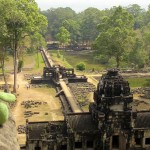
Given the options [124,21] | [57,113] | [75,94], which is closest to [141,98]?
[75,94]

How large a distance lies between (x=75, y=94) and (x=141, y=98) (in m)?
9.45

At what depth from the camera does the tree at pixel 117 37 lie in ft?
195

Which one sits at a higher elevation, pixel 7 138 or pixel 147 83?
pixel 7 138

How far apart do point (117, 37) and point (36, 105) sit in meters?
22.9

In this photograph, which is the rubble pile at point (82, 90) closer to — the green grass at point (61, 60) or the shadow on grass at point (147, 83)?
the shadow on grass at point (147, 83)

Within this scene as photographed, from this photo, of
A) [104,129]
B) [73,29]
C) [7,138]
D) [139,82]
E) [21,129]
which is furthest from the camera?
[73,29]

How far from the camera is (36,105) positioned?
43500 millimetres

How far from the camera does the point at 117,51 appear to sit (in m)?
59.8

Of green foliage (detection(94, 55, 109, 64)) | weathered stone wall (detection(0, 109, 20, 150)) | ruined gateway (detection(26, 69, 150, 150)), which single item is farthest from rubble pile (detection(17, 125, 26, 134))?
green foliage (detection(94, 55, 109, 64))

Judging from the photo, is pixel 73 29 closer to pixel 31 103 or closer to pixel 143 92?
pixel 143 92

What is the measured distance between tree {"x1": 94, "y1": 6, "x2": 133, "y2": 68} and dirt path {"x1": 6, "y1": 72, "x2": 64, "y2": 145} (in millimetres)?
14742

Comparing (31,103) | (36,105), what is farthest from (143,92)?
(31,103)

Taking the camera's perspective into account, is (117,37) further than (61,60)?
No

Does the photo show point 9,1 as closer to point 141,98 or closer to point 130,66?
point 141,98
